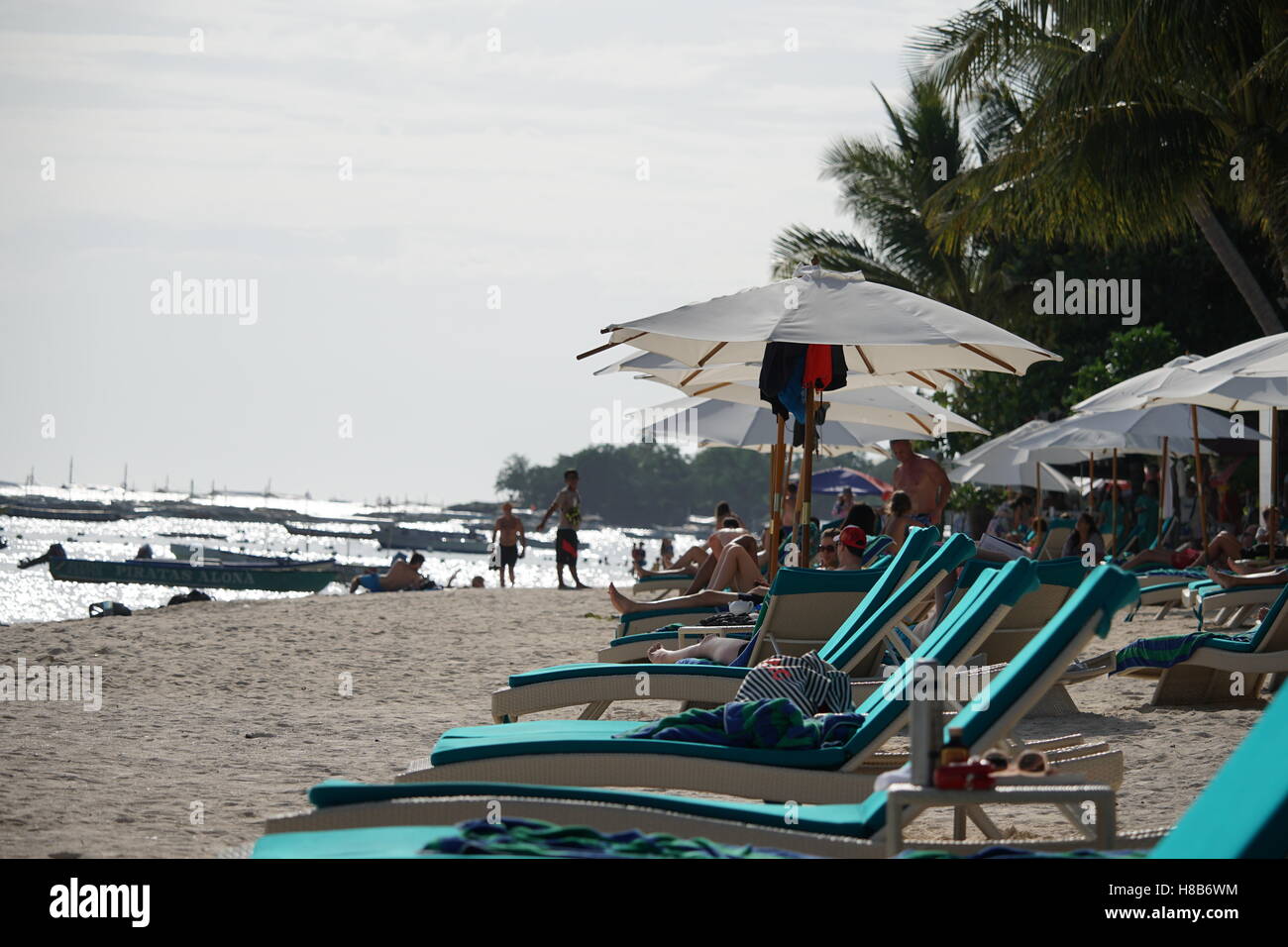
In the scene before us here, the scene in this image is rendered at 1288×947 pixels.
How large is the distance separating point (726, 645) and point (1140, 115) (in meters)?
10.8

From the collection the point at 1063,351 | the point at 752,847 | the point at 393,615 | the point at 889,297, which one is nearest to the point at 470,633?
the point at 393,615

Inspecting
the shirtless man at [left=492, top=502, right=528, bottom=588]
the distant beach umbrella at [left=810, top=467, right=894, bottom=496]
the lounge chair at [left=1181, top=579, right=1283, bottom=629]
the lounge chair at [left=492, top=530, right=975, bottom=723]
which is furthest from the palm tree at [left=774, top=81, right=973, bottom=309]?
the lounge chair at [left=492, top=530, right=975, bottom=723]

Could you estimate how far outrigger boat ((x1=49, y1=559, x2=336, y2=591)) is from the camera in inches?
1421

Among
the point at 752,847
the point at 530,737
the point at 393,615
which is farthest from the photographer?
the point at 393,615

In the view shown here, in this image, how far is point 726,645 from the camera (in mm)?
6941

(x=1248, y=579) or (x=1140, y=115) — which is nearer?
(x=1248, y=579)

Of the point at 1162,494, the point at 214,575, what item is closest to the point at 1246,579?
the point at 1162,494

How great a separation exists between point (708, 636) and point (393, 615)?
27.0ft

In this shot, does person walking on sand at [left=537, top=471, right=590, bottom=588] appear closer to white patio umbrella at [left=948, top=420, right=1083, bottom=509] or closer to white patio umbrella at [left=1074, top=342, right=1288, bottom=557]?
white patio umbrella at [left=948, top=420, right=1083, bottom=509]

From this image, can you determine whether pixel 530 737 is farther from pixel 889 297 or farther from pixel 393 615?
pixel 393 615

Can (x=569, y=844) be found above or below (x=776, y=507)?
below

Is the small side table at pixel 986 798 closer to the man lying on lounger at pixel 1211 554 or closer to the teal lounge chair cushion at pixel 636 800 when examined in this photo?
the teal lounge chair cushion at pixel 636 800

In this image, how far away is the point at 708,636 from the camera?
7363 millimetres

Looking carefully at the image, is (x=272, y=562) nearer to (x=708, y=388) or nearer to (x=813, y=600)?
(x=708, y=388)
